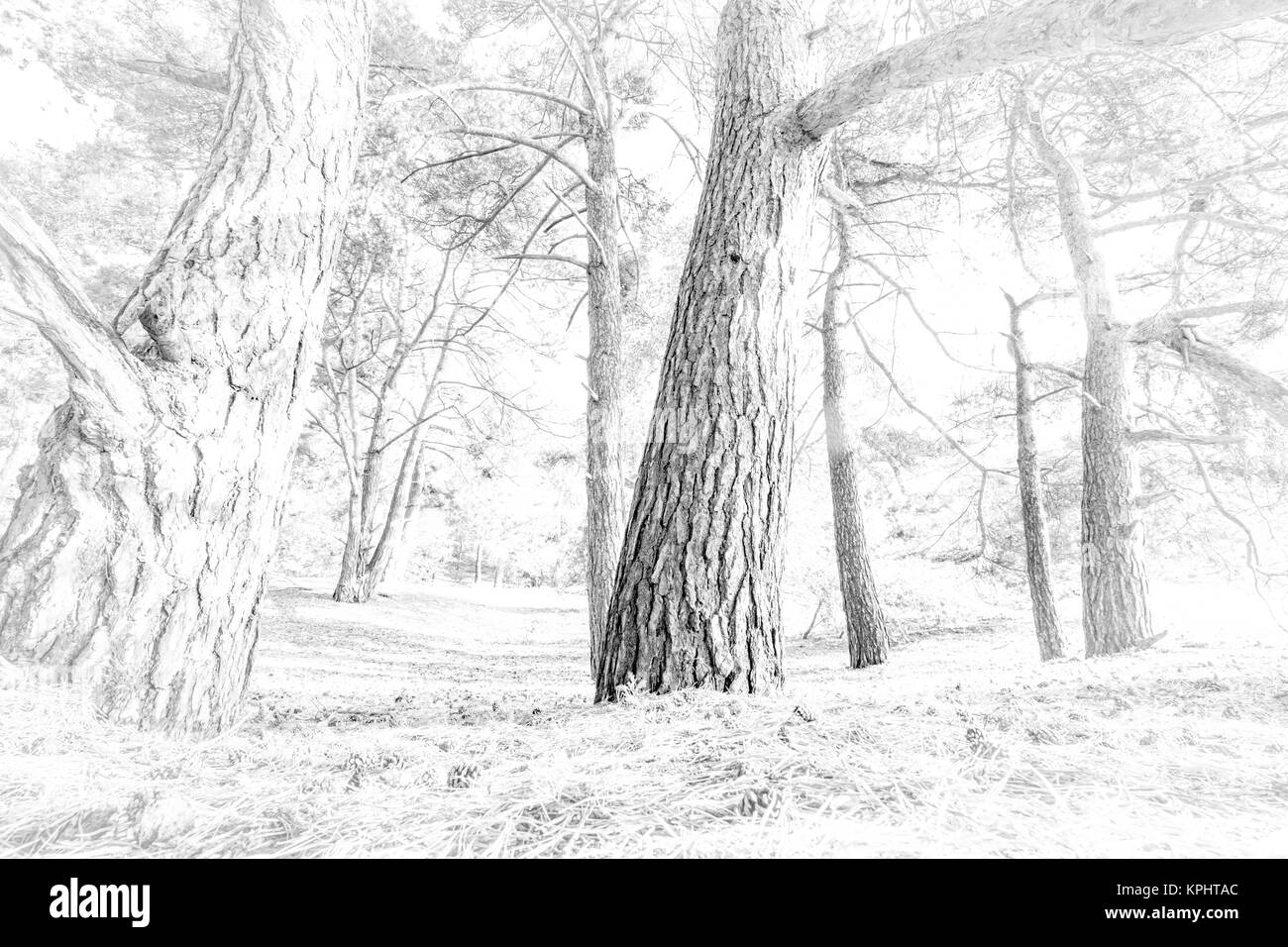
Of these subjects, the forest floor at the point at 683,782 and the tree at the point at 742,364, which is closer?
the forest floor at the point at 683,782

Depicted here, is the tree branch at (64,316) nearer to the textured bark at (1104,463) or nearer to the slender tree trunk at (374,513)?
the textured bark at (1104,463)

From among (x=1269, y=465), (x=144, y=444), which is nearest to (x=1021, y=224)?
(x=1269, y=465)

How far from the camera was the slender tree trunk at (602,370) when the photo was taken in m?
4.48

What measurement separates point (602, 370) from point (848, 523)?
388cm

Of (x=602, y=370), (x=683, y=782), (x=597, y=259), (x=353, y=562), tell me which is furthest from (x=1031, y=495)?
(x=353, y=562)

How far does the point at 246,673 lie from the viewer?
2.02m

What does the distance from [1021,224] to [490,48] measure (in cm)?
606

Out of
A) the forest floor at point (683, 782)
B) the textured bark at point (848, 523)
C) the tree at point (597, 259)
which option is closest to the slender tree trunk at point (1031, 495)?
the textured bark at point (848, 523)

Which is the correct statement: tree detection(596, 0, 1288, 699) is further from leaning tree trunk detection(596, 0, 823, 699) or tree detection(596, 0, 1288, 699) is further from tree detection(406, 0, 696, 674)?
tree detection(406, 0, 696, 674)

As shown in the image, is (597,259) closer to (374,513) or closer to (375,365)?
(374,513)

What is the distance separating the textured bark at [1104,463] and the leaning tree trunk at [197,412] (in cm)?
554

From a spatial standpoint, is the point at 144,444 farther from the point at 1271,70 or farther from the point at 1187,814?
the point at 1271,70

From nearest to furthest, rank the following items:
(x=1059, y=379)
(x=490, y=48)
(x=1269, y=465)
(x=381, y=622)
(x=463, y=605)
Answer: (x=1269, y=465) → (x=490, y=48) → (x=1059, y=379) → (x=381, y=622) → (x=463, y=605)

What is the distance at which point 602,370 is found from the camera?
481 cm
